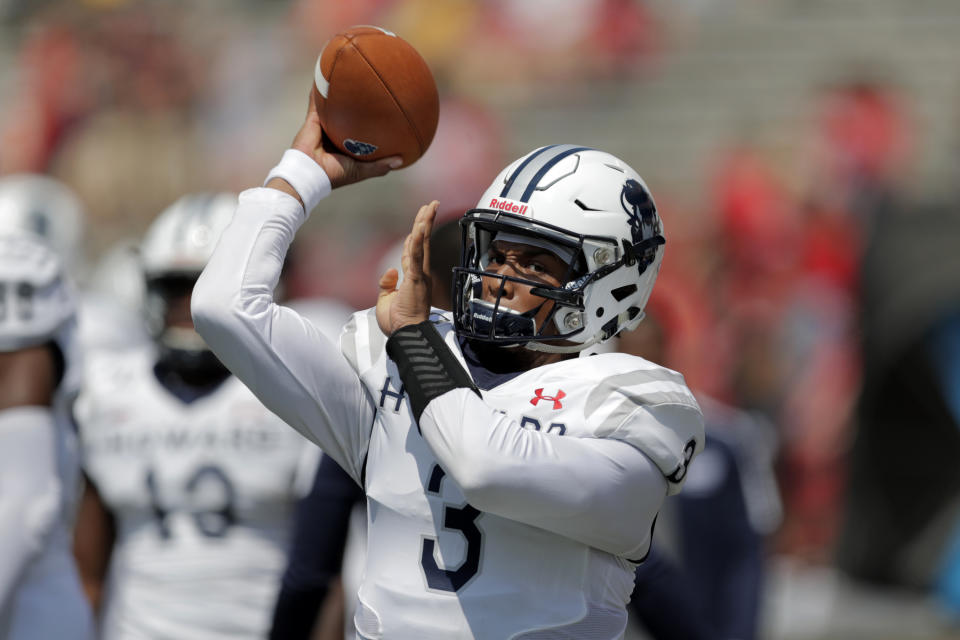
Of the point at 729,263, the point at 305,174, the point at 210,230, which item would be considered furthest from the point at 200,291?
the point at 729,263

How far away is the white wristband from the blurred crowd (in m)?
2.33

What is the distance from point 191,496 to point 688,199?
9662 mm

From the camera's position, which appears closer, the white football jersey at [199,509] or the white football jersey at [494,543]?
the white football jersey at [494,543]

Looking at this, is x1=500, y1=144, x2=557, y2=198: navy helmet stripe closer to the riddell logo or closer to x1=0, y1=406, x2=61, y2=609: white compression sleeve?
the riddell logo

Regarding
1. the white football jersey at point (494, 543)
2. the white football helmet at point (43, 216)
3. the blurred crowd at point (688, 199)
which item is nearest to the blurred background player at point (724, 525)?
the blurred crowd at point (688, 199)

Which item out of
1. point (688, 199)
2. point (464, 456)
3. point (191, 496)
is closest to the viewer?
point (464, 456)

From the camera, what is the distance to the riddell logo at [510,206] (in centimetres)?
256

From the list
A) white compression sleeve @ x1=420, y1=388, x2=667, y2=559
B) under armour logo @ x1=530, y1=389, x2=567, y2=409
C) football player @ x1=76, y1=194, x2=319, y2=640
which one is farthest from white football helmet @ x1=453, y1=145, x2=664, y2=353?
football player @ x1=76, y1=194, x2=319, y2=640

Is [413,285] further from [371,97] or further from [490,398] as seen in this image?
[371,97]

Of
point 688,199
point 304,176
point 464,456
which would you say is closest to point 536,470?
point 464,456

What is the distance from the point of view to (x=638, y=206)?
2.67 meters

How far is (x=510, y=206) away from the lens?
257 centimetres

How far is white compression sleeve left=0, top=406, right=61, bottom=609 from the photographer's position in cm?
322

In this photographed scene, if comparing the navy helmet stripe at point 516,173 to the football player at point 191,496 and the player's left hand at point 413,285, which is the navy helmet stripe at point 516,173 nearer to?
the player's left hand at point 413,285
